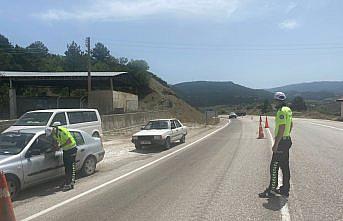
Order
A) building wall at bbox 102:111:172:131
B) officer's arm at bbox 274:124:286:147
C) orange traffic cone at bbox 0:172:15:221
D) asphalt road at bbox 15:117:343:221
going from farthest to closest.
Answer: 1. building wall at bbox 102:111:172:131
2. officer's arm at bbox 274:124:286:147
3. asphalt road at bbox 15:117:343:221
4. orange traffic cone at bbox 0:172:15:221

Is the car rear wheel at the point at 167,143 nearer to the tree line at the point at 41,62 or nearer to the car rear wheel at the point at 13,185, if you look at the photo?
the car rear wheel at the point at 13,185

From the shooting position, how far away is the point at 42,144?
35.1 feet

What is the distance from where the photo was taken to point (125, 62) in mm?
110938

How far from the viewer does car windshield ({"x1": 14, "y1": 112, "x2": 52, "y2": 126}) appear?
17969 millimetres

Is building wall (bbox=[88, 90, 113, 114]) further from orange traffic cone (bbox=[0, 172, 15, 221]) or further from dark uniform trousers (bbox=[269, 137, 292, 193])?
orange traffic cone (bbox=[0, 172, 15, 221])

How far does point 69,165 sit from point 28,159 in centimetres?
100

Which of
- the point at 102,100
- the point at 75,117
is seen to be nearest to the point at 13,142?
the point at 75,117

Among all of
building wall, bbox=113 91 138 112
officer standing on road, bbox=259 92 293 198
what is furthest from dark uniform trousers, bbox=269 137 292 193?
building wall, bbox=113 91 138 112

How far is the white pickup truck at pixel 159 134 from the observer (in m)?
20.7

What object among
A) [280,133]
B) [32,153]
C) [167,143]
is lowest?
[167,143]

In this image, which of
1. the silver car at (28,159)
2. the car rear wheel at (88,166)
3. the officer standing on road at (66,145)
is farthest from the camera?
the car rear wheel at (88,166)

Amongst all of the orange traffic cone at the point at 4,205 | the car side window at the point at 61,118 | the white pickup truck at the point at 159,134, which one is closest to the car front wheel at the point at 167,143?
the white pickup truck at the point at 159,134

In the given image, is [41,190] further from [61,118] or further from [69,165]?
[61,118]

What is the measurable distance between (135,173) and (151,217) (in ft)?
18.7
